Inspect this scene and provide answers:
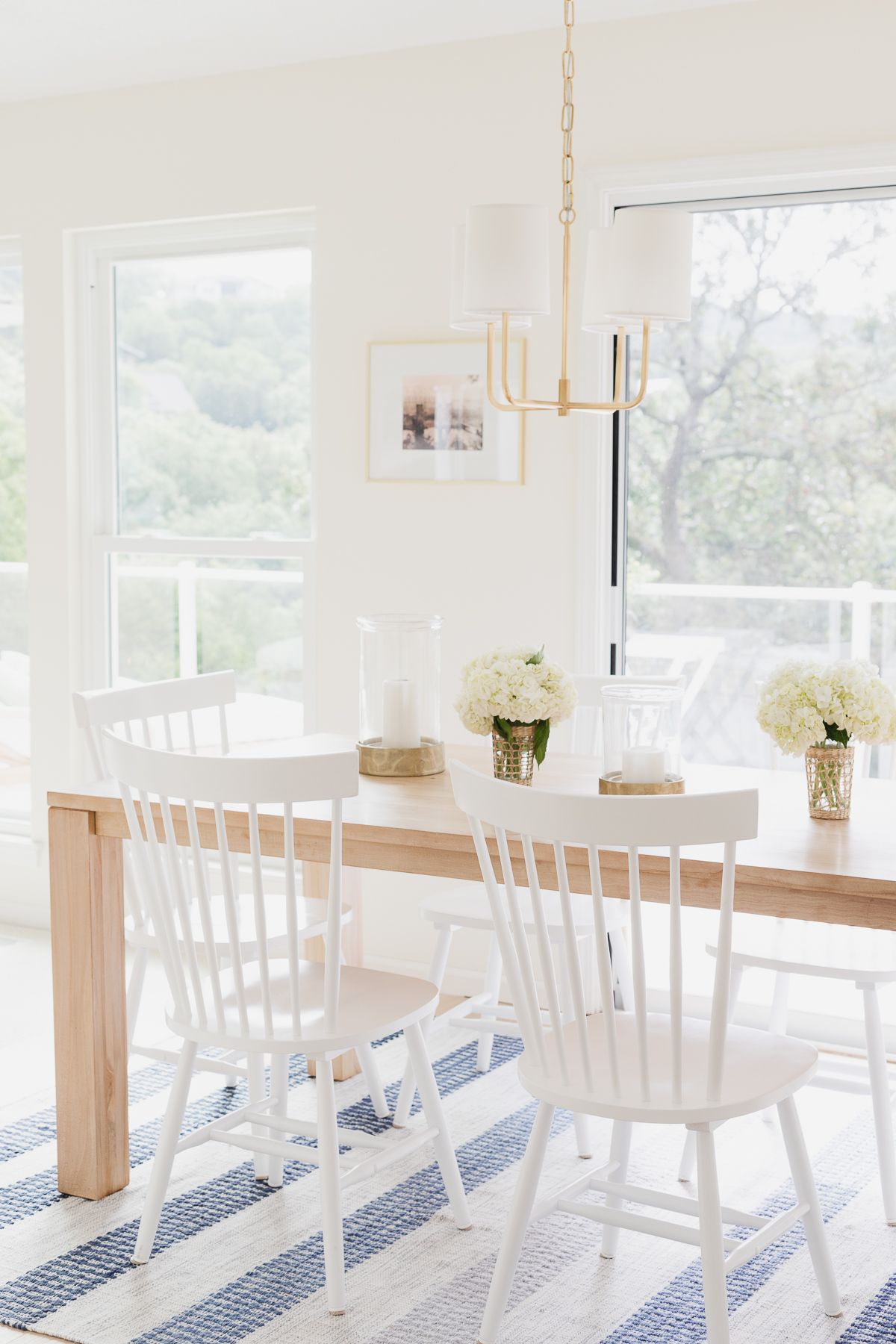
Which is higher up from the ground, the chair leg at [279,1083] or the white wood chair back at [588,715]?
the white wood chair back at [588,715]

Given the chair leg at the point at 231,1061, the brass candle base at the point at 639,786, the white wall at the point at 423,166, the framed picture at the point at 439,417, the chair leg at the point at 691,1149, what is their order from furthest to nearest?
the framed picture at the point at 439,417 < the white wall at the point at 423,166 < the chair leg at the point at 231,1061 < the chair leg at the point at 691,1149 < the brass candle base at the point at 639,786

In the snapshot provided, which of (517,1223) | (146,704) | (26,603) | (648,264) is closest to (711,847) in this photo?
(517,1223)

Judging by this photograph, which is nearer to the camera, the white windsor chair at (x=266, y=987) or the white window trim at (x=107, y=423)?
the white windsor chair at (x=266, y=987)

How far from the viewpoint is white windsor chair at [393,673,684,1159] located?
293cm

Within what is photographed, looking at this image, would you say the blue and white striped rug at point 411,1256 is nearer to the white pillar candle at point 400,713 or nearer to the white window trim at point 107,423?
the white pillar candle at point 400,713

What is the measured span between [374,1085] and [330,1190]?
782mm

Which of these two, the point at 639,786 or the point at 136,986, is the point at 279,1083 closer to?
the point at 136,986

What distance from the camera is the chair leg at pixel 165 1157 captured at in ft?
8.02

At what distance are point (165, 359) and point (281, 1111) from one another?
8.19ft

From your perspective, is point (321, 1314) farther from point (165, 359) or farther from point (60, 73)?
point (60, 73)

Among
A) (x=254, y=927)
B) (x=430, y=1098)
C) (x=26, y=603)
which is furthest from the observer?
(x=26, y=603)

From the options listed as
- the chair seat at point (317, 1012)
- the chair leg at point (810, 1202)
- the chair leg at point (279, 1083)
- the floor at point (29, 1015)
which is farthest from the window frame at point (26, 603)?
the chair leg at point (810, 1202)

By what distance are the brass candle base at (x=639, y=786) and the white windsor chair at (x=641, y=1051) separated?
196 millimetres

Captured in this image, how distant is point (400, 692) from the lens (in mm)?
2812
